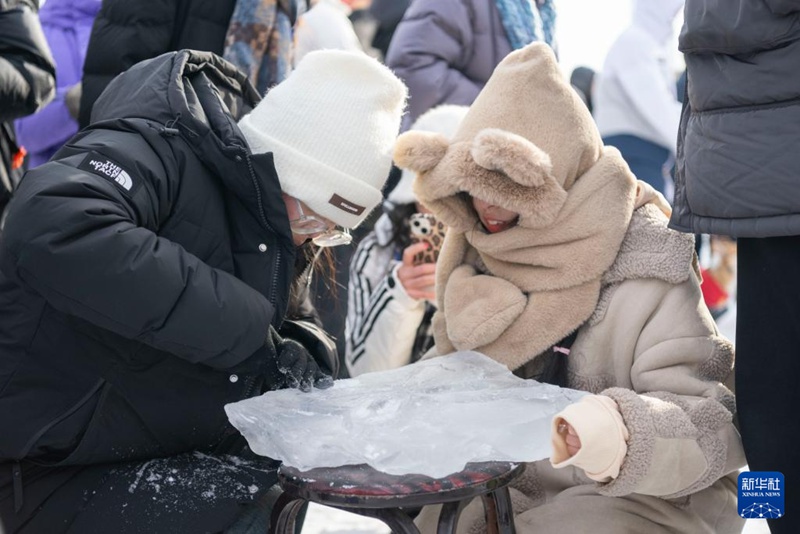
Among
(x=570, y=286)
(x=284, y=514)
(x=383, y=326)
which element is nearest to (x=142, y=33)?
(x=383, y=326)

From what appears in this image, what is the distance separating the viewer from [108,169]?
1.77m

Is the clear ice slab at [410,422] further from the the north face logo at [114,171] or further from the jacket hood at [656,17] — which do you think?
the jacket hood at [656,17]

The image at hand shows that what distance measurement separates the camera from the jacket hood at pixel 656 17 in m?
4.23

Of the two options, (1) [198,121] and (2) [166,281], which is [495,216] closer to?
(1) [198,121]

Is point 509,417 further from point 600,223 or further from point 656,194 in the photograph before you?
point 656,194

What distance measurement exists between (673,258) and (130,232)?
103 cm

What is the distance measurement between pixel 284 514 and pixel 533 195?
78 cm

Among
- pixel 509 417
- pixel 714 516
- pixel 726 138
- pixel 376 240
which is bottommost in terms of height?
pixel 376 240

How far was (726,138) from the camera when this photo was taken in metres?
1.70

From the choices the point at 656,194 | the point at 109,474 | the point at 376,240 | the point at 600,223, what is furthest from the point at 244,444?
the point at 376,240

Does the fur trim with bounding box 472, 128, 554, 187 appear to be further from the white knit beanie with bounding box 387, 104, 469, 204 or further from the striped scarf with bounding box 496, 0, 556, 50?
the striped scarf with bounding box 496, 0, 556, 50

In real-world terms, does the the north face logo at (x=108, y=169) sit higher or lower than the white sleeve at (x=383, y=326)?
higher

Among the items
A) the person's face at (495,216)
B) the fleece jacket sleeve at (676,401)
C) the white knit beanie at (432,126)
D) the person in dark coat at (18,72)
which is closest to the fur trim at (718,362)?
the fleece jacket sleeve at (676,401)

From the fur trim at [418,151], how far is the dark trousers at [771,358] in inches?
26.4
